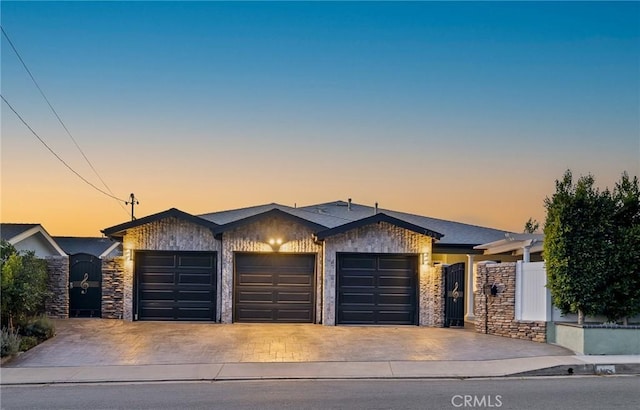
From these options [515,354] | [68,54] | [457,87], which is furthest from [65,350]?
[457,87]

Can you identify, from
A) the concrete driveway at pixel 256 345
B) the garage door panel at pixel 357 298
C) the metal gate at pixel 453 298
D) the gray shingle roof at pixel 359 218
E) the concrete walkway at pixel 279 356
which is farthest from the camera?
the gray shingle roof at pixel 359 218

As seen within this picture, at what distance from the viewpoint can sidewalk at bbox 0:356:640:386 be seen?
886 centimetres

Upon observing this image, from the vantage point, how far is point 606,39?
13.9 metres

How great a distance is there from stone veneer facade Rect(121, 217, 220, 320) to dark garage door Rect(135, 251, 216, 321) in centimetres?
21

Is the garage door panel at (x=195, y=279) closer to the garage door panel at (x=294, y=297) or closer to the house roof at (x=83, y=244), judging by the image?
the garage door panel at (x=294, y=297)

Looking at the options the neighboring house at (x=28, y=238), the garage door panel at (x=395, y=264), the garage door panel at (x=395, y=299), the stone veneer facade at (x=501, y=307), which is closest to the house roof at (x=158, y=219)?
the neighboring house at (x=28, y=238)

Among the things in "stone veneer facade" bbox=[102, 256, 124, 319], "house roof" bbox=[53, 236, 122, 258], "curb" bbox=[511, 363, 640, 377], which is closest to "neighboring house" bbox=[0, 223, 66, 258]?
"stone veneer facade" bbox=[102, 256, 124, 319]

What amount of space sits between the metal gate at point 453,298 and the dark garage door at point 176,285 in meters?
6.84

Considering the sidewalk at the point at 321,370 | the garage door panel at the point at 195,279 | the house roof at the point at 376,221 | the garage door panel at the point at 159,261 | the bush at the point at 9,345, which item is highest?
the house roof at the point at 376,221

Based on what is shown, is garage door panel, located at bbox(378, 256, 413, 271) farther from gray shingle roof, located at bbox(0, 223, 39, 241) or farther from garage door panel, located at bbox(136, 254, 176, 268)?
gray shingle roof, located at bbox(0, 223, 39, 241)

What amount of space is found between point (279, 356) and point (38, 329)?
5.94 meters

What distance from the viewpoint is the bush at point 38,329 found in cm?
1194

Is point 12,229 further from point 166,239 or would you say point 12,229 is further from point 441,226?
point 441,226

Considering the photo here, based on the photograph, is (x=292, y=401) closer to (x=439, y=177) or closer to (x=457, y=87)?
(x=457, y=87)
